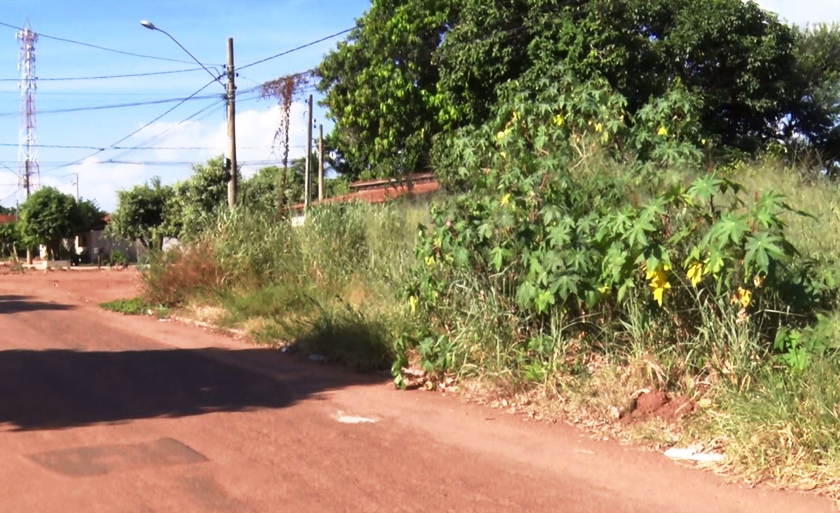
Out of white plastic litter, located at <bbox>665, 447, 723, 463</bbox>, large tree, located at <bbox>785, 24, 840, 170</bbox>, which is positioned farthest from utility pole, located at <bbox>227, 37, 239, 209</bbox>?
white plastic litter, located at <bbox>665, 447, 723, 463</bbox>

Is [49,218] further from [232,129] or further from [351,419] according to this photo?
[351,419]

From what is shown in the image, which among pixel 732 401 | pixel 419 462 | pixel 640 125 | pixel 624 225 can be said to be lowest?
pixel 419 462

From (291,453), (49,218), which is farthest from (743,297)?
A: (49,218)

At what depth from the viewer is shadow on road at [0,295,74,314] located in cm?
2101

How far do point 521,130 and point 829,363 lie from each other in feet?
20.2

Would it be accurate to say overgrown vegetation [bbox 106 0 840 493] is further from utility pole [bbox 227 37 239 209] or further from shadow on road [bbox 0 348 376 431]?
utility pole [bbox 227 37 239 209]

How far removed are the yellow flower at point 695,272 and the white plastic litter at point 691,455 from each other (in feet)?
4.96

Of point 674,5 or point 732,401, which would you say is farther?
point 674,5

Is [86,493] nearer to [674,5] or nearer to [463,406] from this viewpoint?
[463,406]

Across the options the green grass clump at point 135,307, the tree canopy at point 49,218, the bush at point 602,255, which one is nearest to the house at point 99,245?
the tree canopy at point 49,218

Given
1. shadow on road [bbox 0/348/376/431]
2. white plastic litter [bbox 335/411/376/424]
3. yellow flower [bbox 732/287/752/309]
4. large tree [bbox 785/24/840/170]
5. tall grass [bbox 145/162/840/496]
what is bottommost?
white plastic litter [bbox 335/411/376/424]

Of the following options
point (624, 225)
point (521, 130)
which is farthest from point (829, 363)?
point (521, 130)

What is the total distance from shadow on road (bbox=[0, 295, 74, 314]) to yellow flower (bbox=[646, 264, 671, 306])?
16743 mm

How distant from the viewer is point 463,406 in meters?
9.44
